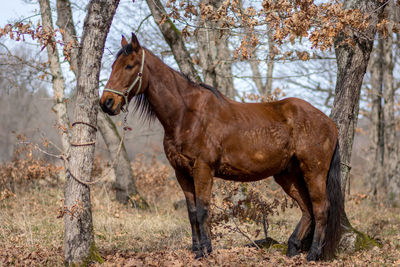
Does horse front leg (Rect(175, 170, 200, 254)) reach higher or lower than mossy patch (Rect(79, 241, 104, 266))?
higher

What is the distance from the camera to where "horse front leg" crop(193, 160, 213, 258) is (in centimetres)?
497

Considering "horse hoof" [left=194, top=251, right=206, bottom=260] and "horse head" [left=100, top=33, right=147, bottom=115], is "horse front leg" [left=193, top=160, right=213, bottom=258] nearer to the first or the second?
"horse hoof" [left=194, top=251, right=206, bottom=260]

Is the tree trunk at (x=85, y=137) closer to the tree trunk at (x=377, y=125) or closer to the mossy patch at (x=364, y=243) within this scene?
the mossy patch at (x=364, y=243)

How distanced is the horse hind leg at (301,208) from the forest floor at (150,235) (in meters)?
0.23

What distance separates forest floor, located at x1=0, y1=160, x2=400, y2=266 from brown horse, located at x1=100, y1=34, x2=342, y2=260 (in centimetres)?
45

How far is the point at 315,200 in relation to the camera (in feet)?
18.7

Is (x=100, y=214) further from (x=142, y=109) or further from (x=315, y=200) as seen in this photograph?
(x=315, y=200)

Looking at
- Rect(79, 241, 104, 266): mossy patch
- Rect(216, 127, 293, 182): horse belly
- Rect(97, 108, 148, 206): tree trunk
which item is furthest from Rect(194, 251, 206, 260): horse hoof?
Rect(97, 108, 148, 206): tree trunk

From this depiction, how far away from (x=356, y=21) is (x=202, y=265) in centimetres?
383

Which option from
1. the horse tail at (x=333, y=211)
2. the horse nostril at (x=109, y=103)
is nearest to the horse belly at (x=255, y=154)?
the horse tail at (x=333, y=211)

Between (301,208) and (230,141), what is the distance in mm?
1678

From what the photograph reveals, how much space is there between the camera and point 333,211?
227 inches

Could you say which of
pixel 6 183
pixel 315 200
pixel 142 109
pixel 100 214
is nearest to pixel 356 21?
pixel 315 200

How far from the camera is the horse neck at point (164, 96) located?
16.9 ft
